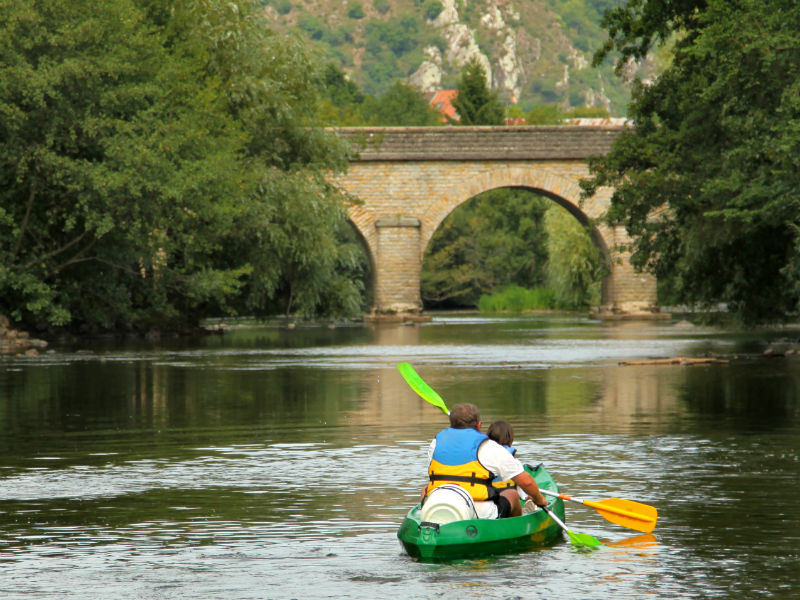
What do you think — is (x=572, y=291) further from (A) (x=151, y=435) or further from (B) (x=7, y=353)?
(A) (x=151, y=435)

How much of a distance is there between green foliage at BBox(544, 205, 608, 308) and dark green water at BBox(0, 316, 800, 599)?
32842mm

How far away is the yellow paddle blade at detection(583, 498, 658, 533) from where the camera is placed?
9.41 meters

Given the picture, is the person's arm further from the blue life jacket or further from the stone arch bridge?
the stone arch bridge

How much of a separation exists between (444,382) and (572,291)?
40.9 meters

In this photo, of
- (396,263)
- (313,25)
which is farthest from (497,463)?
(313,25)

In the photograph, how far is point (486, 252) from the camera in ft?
251

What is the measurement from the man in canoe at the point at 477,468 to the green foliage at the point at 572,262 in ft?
162

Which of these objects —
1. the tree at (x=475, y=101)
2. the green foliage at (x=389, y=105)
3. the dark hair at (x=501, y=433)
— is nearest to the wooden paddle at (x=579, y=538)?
the dark hair at (x=501, y=433)

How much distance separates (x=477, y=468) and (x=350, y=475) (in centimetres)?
348

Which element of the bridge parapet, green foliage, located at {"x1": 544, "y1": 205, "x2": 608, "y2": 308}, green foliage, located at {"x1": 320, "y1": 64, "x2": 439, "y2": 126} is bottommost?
green foliage, located at {"x1": 544, "y1": 205, "x2": 608, "y2": 308}

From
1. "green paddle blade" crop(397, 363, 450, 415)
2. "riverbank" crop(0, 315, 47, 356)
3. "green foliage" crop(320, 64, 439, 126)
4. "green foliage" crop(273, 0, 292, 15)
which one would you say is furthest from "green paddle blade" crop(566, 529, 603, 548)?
"green foliage" crop(273, 0, 292, 15)

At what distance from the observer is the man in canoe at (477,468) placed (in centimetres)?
912

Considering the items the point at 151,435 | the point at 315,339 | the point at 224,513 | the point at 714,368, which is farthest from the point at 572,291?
the point at 224,513

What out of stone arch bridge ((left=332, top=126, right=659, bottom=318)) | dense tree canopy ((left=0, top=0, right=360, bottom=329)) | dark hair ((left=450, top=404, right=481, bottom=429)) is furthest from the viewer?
stone arch bridge ((left=332, top=126, right=659, bottom=318))
